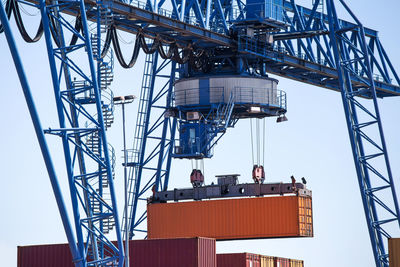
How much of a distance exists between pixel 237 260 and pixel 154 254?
666 centimetres

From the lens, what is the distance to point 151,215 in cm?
7119

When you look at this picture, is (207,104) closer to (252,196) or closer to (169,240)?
(252,196)

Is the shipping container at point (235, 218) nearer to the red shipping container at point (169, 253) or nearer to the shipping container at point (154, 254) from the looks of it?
the shipping container at point (154, 254)

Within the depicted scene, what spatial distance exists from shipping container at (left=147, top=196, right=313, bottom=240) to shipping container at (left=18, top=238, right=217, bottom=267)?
732cm

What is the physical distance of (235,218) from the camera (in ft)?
225

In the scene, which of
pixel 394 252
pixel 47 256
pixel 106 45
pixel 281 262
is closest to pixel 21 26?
pixel 106 45

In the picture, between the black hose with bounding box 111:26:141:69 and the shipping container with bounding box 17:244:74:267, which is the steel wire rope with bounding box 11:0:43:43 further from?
the shipping container with bounding box 17:244:74:267

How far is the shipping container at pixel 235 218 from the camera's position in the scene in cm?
6756

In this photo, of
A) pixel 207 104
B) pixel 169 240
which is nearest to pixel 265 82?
pixel 207 104

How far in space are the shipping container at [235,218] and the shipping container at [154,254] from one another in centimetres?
732

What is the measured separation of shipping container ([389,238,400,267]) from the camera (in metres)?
65.4

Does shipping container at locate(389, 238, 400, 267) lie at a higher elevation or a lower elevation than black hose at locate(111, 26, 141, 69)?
lower

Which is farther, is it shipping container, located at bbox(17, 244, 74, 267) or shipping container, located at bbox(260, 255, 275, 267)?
shipping container, located at bbox(260, 255, 275, 267)

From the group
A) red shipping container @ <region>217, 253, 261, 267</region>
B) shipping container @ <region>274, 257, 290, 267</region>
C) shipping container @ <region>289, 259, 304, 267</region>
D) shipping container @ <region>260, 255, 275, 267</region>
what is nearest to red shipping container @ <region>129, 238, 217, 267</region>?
red shipping container @ <region>217, 253, 261, 267</region>
